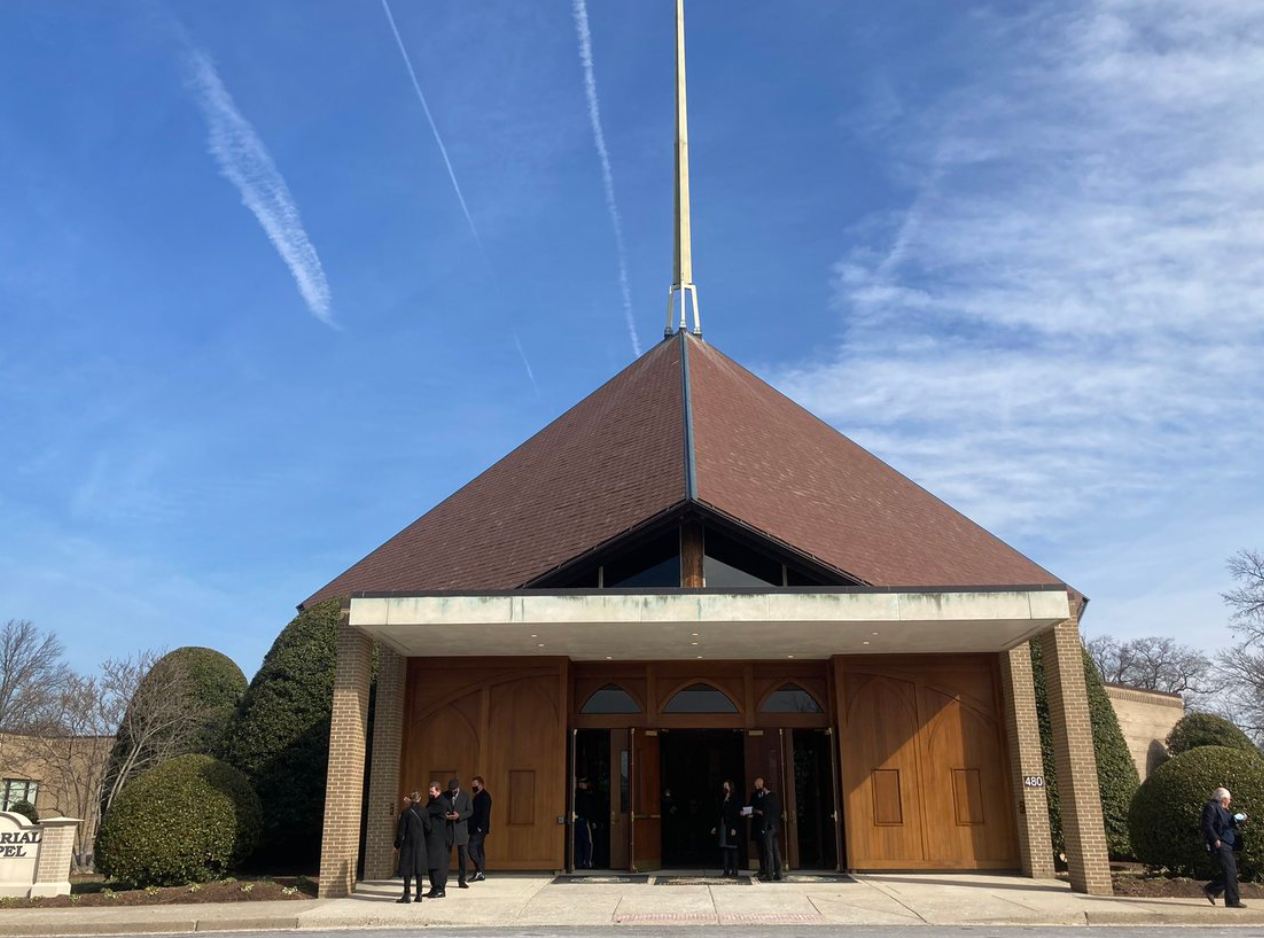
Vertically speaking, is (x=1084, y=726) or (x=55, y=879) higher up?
(x=1084, y=726)

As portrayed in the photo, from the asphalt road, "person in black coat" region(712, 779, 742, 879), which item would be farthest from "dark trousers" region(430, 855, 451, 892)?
"person in black coat" region(712, 779, 742, 879)

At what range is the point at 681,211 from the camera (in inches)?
1112

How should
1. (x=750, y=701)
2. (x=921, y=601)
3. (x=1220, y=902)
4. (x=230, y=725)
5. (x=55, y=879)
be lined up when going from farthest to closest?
(x=230, y=725), (x=750, y=701), (x=55, y=879), (x=921, y=601), (x=1220, y=902)

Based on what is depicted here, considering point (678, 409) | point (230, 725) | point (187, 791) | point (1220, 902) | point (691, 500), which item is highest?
point (678, 409)

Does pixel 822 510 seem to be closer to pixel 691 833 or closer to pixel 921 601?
pixel 921 601

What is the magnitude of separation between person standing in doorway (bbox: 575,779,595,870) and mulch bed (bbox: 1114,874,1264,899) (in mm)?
7580

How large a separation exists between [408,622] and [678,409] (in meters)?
7.46

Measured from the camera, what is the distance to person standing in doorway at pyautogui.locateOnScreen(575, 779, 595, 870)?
16891 millimetres

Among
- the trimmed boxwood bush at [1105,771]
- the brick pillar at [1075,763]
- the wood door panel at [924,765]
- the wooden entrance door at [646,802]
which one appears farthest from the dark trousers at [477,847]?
the trimmed boxwood bush at [1105,771]

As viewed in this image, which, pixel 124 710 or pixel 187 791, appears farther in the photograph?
pixel 124 710

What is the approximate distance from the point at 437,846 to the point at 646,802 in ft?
14.7

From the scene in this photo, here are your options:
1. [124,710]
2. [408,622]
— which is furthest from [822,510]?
[124,710]

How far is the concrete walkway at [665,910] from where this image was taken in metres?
11.4

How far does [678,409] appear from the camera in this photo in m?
20.0
